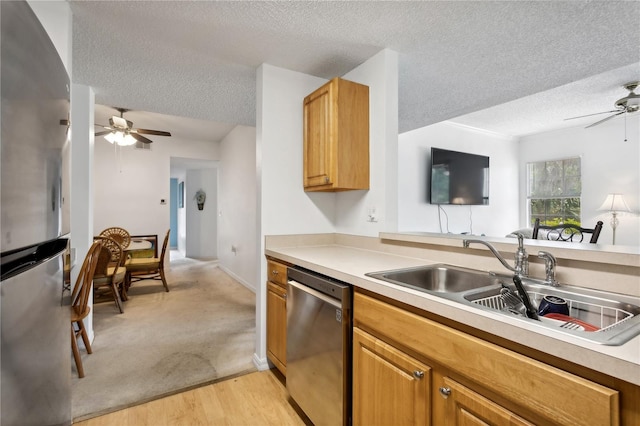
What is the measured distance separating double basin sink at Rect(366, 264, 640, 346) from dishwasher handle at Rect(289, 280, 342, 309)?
22 centimetres

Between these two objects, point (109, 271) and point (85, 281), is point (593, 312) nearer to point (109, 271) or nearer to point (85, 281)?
point (85, 281)

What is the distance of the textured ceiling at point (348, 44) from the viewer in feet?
5.58

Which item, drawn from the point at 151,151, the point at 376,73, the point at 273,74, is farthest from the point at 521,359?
the point at 151,151

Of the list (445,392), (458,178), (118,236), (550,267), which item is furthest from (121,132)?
(458,178)

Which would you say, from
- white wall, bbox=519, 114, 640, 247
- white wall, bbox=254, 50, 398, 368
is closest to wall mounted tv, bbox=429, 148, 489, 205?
white wall, bbox=519, 114, 640, 247

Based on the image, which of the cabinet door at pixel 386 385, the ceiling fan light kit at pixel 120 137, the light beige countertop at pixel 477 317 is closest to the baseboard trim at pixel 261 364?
the light beige countertop at pixel 477 317

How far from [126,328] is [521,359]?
3.36 m

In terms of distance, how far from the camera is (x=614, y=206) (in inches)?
174

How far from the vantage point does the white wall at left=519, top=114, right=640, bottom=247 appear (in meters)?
4.45

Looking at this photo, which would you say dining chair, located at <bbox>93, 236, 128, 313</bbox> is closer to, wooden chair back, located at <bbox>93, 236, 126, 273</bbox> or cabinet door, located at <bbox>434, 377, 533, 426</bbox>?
wooden chair back, located at <bbox>93, 236, 126, 273</bbox>

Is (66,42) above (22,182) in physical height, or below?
above

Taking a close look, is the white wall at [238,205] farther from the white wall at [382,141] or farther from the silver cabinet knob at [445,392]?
the silver cabinet knob at [445,392]

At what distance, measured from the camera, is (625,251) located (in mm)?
1037

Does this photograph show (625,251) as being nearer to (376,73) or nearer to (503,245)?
(503,245)
